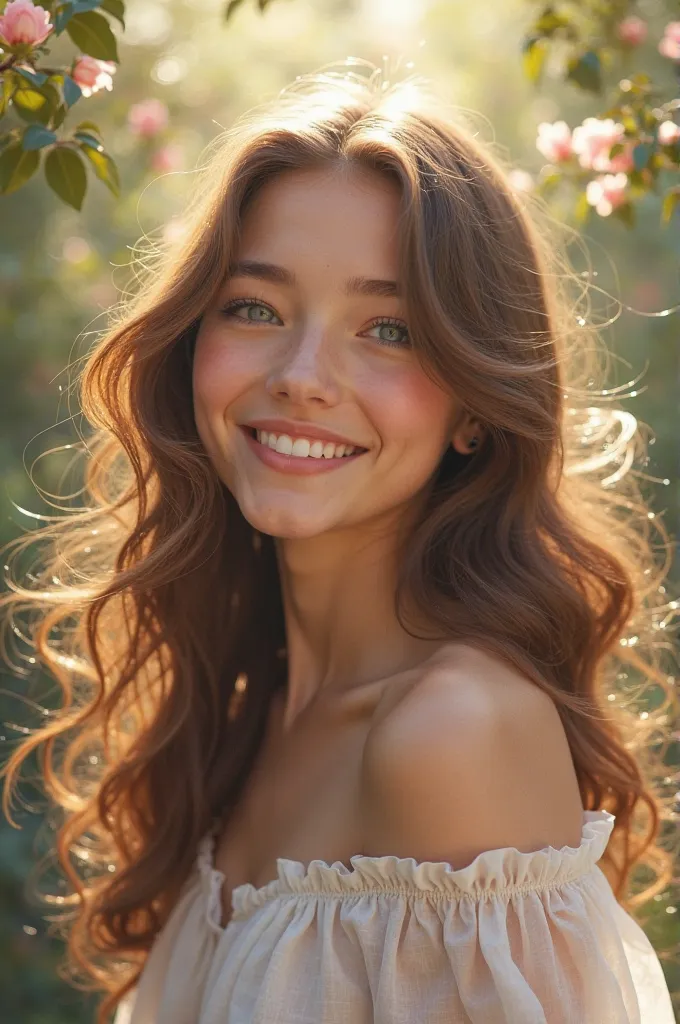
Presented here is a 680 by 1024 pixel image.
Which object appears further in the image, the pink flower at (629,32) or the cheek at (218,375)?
the pink flower at (629,32)

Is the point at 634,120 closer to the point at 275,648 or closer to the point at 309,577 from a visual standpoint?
the point at 309,577

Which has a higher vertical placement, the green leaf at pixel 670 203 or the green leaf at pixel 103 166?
the green leaf at pixel 670 203

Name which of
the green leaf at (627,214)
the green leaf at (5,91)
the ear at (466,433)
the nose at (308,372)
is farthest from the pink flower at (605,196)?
the green leaf at (5,91)

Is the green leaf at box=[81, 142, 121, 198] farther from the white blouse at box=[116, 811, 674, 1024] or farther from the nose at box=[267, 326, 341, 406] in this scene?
the white blouse at box=[116, 811, 674, 1024]

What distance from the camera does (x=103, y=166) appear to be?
192 cm

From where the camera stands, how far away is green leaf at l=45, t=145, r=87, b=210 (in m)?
1.93

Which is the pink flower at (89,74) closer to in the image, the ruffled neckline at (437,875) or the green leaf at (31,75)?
the green leaf at (31,75)

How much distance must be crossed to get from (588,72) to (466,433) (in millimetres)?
905

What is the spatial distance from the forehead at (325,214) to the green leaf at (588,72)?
747 mm

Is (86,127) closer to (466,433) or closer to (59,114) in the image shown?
(59,114)

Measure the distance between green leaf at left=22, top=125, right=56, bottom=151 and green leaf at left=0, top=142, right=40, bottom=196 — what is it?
2.9 inches

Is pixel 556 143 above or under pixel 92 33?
above

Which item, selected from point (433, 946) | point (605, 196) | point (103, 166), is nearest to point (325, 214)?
point (103, 166)

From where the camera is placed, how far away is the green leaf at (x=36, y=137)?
70.0 inches
